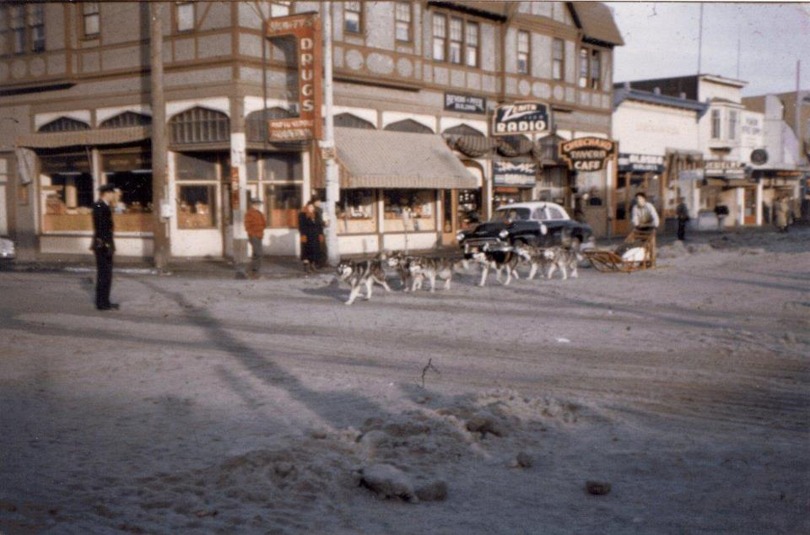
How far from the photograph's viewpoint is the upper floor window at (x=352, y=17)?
26906 mm

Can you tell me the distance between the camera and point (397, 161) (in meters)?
28.2

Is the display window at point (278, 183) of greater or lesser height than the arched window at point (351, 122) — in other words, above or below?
below

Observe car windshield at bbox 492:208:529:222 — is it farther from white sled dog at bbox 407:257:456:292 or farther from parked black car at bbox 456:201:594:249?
white sled dog at bbox 407:257:456:292

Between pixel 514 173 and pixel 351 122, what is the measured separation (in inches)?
373

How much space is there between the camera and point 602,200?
41.1 metres

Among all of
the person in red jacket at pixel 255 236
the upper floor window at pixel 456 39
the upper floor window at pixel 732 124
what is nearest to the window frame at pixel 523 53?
the upper floor window at pixel 456 39

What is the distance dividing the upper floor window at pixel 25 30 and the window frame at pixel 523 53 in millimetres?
17425

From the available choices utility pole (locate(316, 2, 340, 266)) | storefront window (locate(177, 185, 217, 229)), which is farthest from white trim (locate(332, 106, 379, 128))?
storefront window (locate(177, 185, 217, 229))

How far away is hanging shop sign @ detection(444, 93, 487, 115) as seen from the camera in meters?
31.6

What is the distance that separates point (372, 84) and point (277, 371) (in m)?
19.9

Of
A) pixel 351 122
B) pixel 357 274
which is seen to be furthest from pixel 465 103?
pixel 357 274

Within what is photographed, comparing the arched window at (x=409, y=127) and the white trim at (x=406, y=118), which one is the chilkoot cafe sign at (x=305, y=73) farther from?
the arched window at (x=409, y=127)

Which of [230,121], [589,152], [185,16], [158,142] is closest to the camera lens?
[158,142]

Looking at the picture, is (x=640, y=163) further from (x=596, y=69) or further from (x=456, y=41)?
(x=456, y=41)
